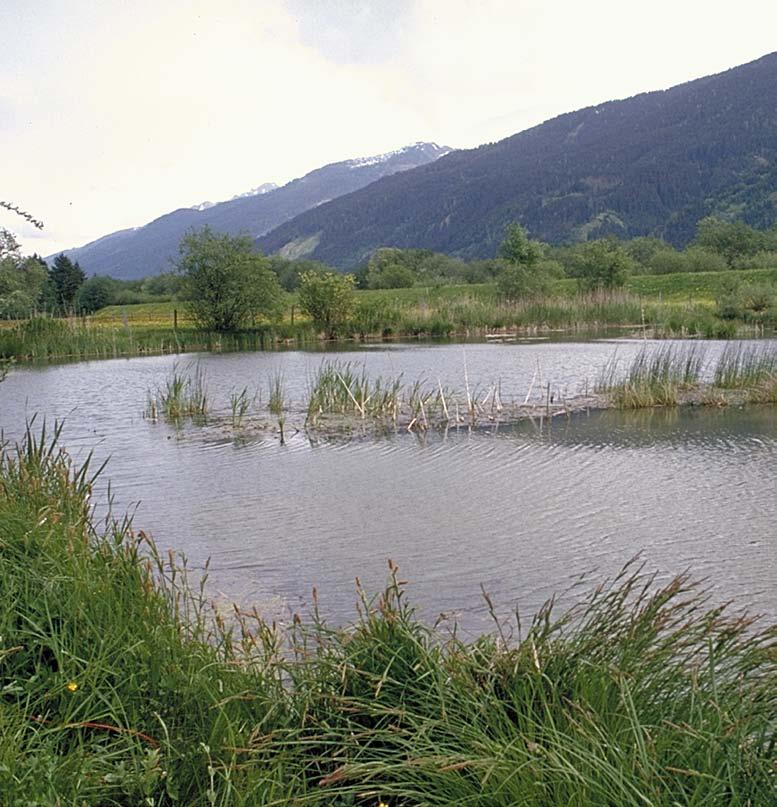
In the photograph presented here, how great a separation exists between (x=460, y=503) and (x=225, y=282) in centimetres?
3341

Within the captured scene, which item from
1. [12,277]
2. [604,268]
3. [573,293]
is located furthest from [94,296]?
[12,277]

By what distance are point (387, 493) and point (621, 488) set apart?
108 inches

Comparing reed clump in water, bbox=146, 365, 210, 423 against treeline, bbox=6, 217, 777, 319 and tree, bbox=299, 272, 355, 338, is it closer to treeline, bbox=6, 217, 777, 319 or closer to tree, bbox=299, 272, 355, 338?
treeline, bbox=6, 217, 777, 319

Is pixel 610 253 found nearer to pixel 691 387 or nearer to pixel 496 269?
pixel 496 269

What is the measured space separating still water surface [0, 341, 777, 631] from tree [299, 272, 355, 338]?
965 inches

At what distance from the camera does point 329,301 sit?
41.7 metres

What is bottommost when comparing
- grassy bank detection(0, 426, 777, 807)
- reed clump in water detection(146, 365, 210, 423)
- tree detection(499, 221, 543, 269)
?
reed clump in water detection(146, 365, 210, 423)

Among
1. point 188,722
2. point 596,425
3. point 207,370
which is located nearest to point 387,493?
point 596,425

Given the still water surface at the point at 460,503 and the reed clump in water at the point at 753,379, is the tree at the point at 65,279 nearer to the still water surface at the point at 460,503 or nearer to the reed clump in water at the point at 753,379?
the still water surface at the point at 460,503

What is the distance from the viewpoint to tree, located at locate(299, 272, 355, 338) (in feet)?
137

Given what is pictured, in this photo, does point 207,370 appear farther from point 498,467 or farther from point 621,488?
point 621,488

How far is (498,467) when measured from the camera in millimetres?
11539

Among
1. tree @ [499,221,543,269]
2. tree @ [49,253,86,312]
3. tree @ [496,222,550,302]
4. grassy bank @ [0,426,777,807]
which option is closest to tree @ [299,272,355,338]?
tree @ [496,222,550,302]

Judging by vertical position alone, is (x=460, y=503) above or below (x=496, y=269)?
below
